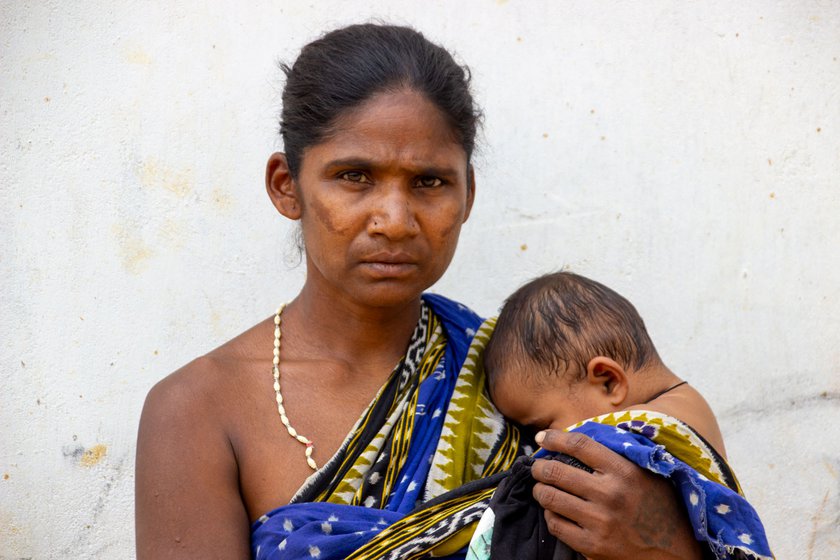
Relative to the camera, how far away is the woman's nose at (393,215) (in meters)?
2.03

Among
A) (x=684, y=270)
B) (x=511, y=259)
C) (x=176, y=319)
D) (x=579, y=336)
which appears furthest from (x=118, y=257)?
(x=684, y=270)

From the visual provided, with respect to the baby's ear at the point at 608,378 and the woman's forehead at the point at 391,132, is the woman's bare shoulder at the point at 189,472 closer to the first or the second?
the woman's forehead at the point at 391,132

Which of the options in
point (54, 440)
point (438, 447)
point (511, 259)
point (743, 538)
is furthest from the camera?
point (511, 259)

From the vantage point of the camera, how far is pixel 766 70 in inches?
121

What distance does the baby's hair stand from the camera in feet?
6.78

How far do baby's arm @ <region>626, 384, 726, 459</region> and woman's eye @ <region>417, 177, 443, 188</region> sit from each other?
61cm

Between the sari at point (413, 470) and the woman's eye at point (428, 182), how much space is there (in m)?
0.38

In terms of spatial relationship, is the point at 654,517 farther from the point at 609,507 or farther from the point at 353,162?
the point at 353,162

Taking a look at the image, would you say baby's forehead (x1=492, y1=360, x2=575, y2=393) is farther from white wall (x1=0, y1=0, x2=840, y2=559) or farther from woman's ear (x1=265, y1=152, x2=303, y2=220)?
white wall (x1=0, y1=0, x2=840, y2=559)

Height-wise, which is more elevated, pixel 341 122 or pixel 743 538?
pixel 341 122

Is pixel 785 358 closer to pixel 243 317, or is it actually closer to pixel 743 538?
pixel 743 538

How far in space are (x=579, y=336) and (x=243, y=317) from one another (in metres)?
1.23

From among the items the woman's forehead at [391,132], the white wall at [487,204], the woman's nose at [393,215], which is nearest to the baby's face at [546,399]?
the woman's nose at [393,215]

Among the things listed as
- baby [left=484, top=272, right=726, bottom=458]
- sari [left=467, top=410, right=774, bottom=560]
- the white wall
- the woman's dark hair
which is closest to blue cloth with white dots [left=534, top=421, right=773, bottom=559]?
sari [left=467, top=410, right=774, bottom=560]
